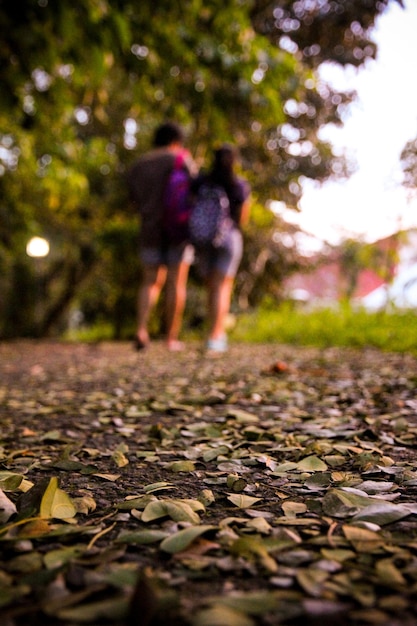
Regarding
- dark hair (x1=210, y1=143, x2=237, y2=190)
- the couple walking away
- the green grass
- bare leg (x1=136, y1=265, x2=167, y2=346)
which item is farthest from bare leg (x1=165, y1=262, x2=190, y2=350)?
the green grass

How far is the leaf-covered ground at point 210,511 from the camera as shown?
0.65 meters

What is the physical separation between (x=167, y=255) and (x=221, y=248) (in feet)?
Result: 1.53

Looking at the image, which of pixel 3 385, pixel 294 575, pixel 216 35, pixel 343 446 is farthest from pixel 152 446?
pixel 216 35

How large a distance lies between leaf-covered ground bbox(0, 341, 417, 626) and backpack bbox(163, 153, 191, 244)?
2483 millimetres

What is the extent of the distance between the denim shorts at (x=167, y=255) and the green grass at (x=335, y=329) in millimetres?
1865

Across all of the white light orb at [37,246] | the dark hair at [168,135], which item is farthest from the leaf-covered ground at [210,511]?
the white light orb at [37,246]

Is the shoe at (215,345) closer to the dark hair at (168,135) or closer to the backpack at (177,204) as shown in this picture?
the backpack at (177,204)

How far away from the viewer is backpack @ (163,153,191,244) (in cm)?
451

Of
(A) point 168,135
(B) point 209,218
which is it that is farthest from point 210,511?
(A) point 168,135

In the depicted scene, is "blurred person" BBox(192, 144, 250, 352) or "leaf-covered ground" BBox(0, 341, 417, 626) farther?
"blurred person" BBox(192, 144, 250, 352)

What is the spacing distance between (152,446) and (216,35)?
3313 millimetres

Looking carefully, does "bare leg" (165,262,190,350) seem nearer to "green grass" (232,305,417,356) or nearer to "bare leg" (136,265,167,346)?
"bare leg" (136,265,167,346)

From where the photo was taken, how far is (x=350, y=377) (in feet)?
9.53

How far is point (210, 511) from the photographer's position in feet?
3.33
